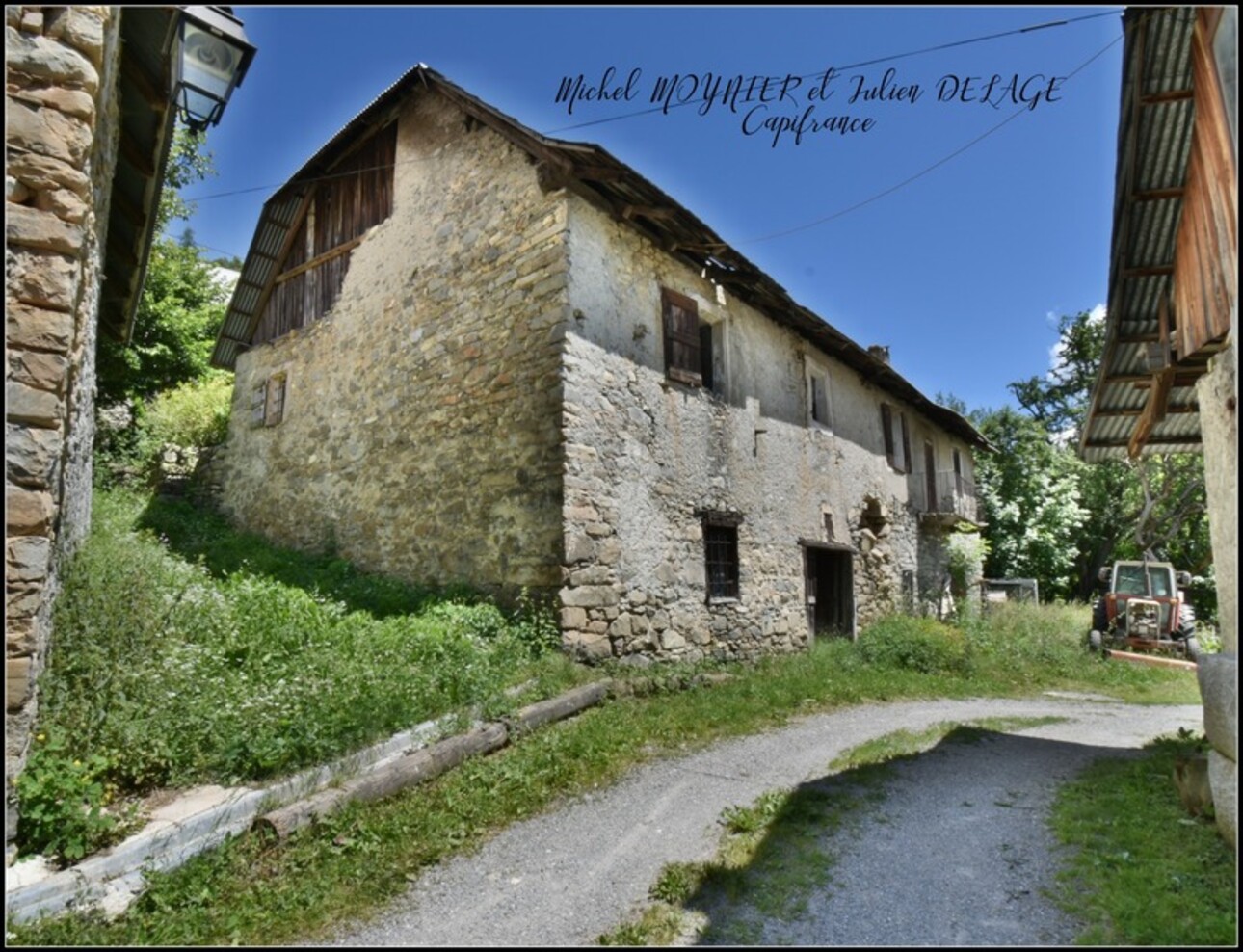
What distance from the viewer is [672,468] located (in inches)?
353

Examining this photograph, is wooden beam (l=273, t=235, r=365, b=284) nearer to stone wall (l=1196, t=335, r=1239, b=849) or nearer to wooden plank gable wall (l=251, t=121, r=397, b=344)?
wooden plank gable wall (l=251, t=121, r=397, b=344)

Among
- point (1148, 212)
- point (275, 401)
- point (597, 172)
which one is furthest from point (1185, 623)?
point (275, 401)

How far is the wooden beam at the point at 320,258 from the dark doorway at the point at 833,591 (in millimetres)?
8988

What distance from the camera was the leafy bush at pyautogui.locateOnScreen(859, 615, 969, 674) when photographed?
10969 mm

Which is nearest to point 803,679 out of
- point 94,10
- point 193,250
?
point 94,10

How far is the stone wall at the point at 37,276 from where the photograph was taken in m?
3.35

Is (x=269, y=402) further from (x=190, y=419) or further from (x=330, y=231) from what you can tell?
(x=330, y=231)

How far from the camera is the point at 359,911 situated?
341 cm

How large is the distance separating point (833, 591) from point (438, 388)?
7.97m

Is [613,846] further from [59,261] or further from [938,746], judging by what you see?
[59,261]

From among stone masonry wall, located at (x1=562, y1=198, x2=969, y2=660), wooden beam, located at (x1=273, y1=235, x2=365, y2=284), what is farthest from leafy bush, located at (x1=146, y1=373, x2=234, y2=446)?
stone masonry wall, located at (x1=562, y1=198, x2=969, y2=660)

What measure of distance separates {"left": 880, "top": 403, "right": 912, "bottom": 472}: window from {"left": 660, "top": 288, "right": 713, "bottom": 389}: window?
667cm

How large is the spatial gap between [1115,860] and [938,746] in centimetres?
271

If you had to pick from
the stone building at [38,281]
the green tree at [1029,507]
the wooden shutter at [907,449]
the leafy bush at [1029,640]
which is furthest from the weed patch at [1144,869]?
the green tree at [1029,507]
